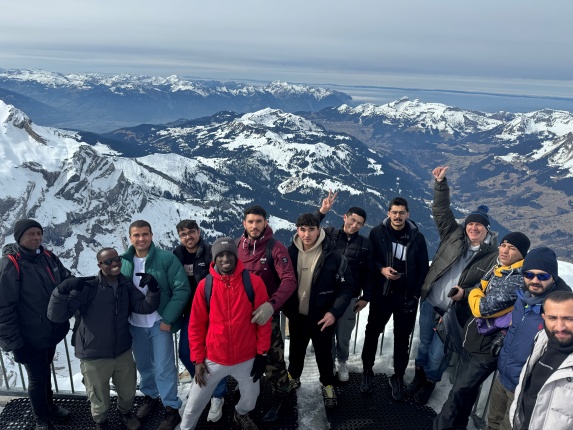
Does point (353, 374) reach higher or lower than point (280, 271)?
lower

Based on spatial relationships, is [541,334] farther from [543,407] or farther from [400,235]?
[400,235]

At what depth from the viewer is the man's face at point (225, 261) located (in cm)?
640

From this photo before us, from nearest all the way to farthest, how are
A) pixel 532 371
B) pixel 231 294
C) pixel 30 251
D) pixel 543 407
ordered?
pixel 543 407, pixel 532 371, pixel 231 294, pixel 30 251

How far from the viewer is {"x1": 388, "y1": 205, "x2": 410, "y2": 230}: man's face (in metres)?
7.84

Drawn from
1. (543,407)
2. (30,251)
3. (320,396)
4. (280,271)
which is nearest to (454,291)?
(543,407)

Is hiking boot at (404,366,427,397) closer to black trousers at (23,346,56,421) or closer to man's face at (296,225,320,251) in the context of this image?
man's face at (296,225,320,251)

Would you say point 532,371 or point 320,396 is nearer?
point 532,371

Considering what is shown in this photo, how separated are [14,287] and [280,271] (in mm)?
5250

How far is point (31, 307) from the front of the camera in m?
7.01

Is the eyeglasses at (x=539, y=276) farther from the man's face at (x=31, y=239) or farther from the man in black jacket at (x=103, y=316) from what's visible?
the man's face at (x=31, y=239)

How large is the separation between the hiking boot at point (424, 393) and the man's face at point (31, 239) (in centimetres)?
925

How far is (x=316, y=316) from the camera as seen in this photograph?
24.9 feet

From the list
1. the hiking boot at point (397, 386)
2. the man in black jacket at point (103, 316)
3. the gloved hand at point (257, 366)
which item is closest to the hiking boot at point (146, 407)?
the man in black jacket at point (103, 316)

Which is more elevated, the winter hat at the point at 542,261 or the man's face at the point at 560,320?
the winter hat at the point at 542,261
